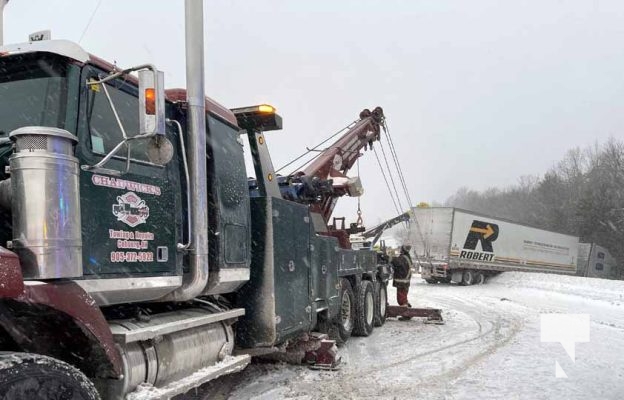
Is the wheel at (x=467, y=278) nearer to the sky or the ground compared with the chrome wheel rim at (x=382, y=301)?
nearer to the ground

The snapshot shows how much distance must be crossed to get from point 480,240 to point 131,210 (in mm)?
23675

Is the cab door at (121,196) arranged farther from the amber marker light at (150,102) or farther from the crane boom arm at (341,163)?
the crane boom arm at (341,163)

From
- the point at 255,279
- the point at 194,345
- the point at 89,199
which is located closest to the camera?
the point at 89,199

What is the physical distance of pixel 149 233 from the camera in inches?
152

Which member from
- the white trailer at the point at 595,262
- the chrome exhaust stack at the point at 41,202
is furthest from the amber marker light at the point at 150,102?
the white trailer at the point at 595,262

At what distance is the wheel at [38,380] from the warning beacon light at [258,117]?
3732mm

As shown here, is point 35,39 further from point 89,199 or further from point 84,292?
point 84,292

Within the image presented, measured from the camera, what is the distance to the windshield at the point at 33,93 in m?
3.38

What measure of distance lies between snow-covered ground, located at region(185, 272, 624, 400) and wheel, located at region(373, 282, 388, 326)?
0.66 feet

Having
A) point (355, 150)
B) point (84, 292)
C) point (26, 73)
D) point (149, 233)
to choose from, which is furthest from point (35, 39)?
point (355, 150)

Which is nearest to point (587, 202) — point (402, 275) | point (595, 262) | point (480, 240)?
point (595, 262)

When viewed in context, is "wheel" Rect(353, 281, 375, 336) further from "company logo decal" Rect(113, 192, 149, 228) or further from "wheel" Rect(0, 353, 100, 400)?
"wheel" Rect(0, 353, 100, 400)

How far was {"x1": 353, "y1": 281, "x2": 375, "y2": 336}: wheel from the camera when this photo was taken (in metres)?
9.34

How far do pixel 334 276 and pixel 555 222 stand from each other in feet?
161
